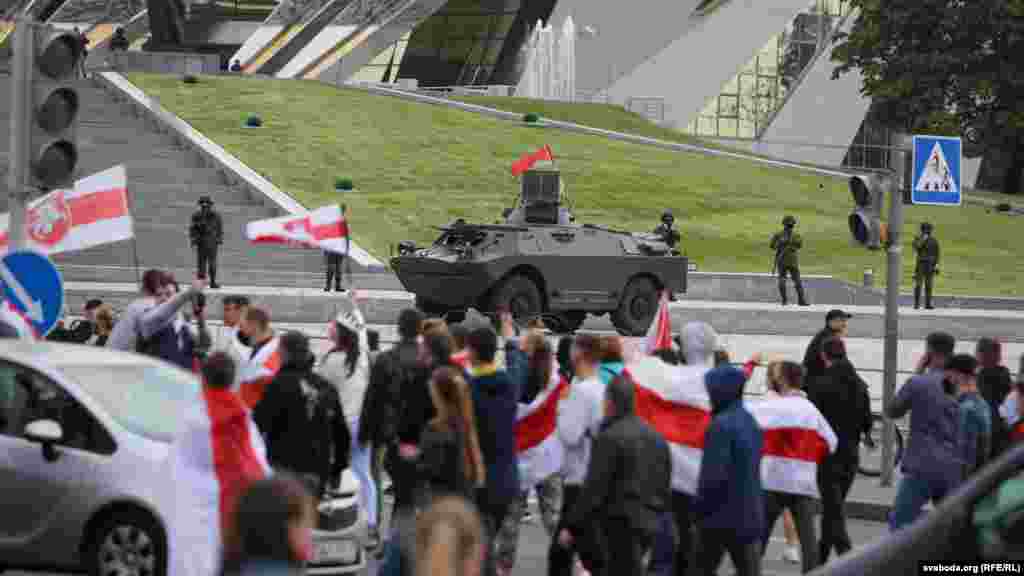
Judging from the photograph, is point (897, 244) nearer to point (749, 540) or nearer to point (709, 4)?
point (749, 540)

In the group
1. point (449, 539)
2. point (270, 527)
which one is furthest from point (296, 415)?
point (449, 539)

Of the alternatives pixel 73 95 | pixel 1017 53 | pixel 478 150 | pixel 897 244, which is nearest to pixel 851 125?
pixel 1017 53

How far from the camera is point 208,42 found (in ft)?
268

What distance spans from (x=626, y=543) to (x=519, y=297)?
18.1 m

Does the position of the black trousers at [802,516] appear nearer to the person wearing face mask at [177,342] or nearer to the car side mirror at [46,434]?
the car side mirror at [46,434]

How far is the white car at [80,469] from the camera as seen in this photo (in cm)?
960

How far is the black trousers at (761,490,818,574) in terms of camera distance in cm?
1050

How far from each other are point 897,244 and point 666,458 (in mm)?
6683

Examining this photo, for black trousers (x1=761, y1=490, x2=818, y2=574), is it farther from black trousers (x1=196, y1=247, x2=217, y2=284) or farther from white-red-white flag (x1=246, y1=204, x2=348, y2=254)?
black trousers (x1=196, y1=247, x2=217, y2=284)

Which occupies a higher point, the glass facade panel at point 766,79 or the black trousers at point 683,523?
the glass facade panel at point 766,79

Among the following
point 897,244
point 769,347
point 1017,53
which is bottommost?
point 769,347

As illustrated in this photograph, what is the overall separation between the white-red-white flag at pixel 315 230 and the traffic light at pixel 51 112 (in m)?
2.27

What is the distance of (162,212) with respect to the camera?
38.0 m

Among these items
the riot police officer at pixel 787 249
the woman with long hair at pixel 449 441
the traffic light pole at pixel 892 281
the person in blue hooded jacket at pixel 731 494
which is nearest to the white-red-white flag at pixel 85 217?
the woman with long hair at pixel 449 441
